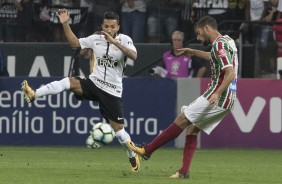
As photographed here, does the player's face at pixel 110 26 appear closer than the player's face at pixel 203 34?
No

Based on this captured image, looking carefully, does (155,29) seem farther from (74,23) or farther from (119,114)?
(119,114)

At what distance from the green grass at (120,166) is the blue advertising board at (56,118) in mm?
424

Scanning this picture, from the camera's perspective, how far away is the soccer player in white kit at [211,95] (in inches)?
493

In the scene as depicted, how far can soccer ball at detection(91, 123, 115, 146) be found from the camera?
605 inches

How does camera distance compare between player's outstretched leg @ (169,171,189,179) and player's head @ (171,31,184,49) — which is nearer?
player's outstretched leg @ (169,171,189,179)

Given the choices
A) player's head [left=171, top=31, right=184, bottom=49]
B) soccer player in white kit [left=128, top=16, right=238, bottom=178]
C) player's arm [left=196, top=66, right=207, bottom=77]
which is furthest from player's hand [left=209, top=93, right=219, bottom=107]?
player's arm [left=196, top=66, right=207, bottom=77]

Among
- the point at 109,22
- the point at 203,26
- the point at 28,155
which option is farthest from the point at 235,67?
the point at 28,155

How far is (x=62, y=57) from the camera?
2138 centimetres

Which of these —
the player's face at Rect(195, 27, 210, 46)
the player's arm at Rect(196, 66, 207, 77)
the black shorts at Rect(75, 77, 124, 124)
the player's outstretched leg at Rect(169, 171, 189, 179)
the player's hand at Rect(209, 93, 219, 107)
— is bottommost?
the player's outstretched leg at Rect(169, 171, 189, 179)

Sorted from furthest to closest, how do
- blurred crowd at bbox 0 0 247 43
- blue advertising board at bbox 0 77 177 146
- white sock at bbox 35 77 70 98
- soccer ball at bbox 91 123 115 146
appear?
blurred crowd at bbox 0 0 247 43, blue advertising board at bbox 0 77 177 146, soccer ball at bbox 91 123 115 146, white sock at bbox 35 77 70 98

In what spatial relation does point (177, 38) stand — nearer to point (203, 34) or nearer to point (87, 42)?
point (87, 42)

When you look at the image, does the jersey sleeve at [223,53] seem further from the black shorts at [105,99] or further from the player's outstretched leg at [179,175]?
the black shorts at [105,99]

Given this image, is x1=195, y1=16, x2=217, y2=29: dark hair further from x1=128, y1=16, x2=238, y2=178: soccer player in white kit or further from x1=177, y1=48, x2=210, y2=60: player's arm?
x1=177, y1=48, x2=210, y2=60: player's arm

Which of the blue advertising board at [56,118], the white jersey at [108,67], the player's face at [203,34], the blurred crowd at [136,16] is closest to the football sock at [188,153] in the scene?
the player's face at [203,34]
